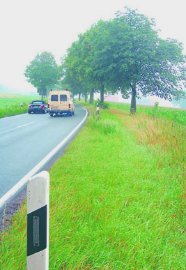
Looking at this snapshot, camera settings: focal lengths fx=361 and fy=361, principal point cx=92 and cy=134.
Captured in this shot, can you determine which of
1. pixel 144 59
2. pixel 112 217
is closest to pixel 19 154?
pixel 112 217

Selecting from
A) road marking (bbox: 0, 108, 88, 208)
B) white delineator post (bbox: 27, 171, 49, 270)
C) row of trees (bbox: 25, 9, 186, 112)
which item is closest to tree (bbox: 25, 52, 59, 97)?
row of trees (bbox: 25, 9, 186, 112)

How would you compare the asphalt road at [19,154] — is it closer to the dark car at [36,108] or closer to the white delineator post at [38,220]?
the white delineator post at [38,220]

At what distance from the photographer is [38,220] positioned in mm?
2291

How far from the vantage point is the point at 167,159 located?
27.4 feet

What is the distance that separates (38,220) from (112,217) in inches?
85.1

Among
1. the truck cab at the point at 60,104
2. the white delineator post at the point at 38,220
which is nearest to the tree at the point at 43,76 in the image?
the truck cab at the point at 60,104

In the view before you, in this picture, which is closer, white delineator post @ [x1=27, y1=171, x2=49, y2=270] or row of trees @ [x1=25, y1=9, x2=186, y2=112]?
white delineator post @ [x1=27, y1=171, x2=49, y2=270]

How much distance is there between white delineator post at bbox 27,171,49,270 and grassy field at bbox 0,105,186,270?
853mm

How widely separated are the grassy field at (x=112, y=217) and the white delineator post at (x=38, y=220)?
853mm

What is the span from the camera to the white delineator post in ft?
7.29

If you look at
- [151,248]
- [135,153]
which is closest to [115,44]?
[135,153]

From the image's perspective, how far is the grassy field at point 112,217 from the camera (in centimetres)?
339

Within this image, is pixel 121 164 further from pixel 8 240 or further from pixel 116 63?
pixel 116 63

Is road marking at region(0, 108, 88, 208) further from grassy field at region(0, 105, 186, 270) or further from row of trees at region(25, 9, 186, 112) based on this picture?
row of trees at region(25, 9, 186, 112)
